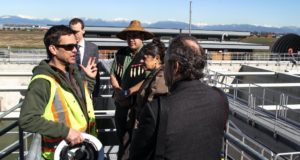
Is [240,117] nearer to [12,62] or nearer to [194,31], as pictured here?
[12,62]

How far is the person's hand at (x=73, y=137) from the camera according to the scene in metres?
2.73

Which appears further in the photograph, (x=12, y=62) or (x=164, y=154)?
(x=12, y=62)

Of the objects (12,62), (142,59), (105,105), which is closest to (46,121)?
(142,59)

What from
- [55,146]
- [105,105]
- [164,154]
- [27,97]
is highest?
[27,97]

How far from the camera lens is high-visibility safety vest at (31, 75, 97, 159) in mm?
2736

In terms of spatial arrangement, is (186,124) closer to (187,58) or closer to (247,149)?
(187,58)

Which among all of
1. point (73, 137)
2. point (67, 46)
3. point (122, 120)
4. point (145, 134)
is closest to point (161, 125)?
point (145, 134)

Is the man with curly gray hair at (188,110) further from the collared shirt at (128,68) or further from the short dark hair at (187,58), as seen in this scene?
the collared shirt at (128,68)

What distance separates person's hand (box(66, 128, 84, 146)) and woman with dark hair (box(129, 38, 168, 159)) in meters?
0.42

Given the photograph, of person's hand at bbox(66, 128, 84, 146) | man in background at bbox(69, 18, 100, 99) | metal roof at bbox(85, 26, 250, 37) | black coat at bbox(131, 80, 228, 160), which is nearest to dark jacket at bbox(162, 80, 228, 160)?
black coat at bbox(131, 80, 228, 160)

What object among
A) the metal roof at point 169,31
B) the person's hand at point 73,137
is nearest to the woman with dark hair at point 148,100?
the person's hand at point 73,137

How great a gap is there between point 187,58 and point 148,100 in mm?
1057

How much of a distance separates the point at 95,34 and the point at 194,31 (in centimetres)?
1119

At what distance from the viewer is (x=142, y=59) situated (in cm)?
386
